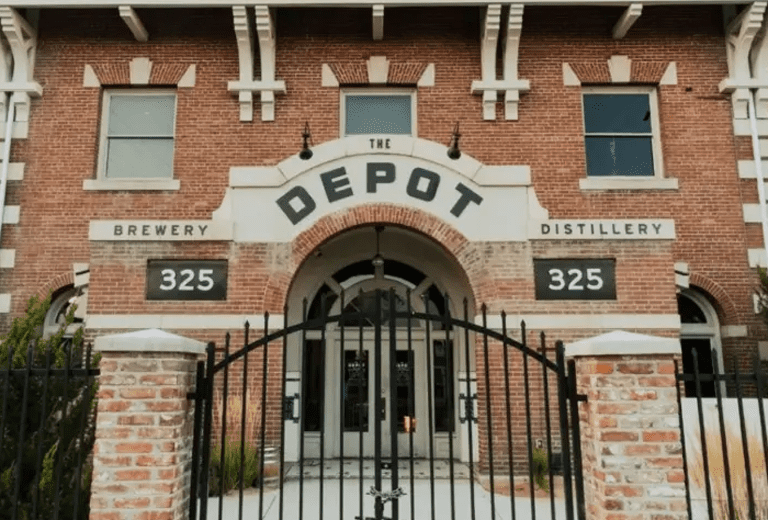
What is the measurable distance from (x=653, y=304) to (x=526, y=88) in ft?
13.1

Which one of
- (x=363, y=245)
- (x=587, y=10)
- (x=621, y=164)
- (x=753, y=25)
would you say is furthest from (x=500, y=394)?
(x=753, y=25)

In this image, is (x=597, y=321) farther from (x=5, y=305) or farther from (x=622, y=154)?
(x=5, y=305)

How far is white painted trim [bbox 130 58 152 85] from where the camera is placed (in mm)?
10844

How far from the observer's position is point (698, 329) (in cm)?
1049

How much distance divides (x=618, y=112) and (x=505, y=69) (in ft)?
7.18

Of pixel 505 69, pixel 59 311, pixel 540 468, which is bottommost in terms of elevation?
pixel 540 468

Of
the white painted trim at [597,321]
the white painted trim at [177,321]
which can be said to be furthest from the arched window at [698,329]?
the white painted trim at [177,321]

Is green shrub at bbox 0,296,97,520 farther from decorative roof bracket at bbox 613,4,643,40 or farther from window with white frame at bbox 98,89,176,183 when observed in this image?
decorative roof bracket at bbox 613,4,643,40

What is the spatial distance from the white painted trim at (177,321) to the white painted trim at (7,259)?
200 centimetres

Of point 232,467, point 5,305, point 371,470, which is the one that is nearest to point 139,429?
point 232,467

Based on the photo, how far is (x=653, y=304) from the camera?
9484 millimetres

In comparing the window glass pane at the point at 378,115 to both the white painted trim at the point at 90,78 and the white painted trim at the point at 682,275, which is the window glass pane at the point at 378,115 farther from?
the white painted trim at the point at 682,275

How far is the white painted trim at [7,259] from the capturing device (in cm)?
1017

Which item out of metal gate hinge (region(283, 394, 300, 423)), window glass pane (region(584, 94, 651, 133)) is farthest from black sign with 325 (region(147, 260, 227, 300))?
window glass pane (region(584, 94, 651, 133))
